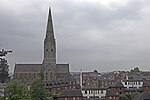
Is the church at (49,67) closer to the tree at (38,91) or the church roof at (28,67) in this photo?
the church roof at (28,67)

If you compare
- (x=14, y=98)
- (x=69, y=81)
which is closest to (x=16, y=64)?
(x=69, y=81)

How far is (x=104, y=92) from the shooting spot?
3634 inches

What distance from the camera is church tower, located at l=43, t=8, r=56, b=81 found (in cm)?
16212

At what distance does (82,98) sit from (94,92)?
609 centimetres

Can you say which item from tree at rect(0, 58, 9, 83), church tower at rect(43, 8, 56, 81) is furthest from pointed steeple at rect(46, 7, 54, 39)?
tree at rect(0, 58, 9, 83)

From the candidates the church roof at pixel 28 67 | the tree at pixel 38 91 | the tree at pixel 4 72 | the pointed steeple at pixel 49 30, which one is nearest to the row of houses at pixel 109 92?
the tree at pixel 38 91

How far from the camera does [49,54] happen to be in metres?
163

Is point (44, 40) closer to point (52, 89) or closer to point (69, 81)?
point (69, 81)

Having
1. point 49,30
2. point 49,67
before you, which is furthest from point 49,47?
point 49,67

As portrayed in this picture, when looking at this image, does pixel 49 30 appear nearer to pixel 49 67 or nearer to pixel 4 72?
pixel 49 67

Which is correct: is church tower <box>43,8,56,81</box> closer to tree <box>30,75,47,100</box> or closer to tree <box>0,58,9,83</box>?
tree <box>0,58,9,83</box>

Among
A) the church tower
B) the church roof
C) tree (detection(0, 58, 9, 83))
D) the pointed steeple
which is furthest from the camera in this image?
the church roof

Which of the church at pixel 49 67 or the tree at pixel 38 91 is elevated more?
the church at pixel 49 67

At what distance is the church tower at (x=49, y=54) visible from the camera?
162 metres
